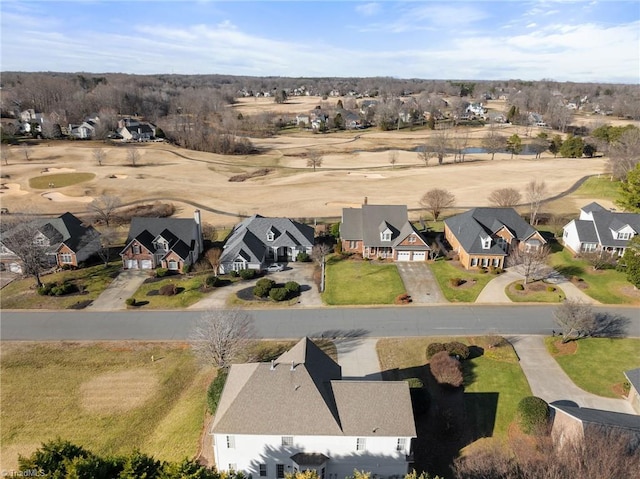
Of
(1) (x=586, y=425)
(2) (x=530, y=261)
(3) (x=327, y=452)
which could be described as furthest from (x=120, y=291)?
(2) (x=530, y=261)

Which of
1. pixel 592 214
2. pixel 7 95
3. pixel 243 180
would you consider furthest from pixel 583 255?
pixel 7 95

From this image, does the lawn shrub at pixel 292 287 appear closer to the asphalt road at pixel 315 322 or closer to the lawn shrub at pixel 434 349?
the asphalt road at pixel 315 322

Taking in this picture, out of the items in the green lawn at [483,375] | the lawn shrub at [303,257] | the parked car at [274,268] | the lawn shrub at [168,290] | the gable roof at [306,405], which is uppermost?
the gable roof at [306,405]

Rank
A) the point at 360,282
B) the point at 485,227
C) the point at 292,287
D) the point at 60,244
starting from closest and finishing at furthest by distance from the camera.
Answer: the point at 292,287
the point at 360,282
the point at 60,244
the point at 485,227

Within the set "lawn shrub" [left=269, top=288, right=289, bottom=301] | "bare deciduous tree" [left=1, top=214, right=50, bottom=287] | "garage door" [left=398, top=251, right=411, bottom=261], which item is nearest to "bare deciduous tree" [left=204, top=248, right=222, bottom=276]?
"lawn shrub" [left=269, top=288, right=289, bottom=301]

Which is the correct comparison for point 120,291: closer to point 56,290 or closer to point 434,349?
point 56,290

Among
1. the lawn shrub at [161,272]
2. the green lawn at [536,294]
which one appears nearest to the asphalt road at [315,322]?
the green lawn at [536,294]

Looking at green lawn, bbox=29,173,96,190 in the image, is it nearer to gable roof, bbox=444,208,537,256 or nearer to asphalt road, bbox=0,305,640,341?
asphalt road, bbox=0,305,640,341
